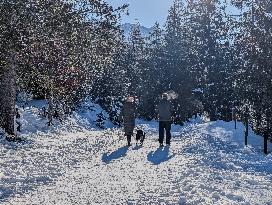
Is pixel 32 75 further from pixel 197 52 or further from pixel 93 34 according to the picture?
pixel 197 52

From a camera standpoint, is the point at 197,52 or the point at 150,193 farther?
the point at 197,52

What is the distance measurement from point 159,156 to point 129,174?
4004mm

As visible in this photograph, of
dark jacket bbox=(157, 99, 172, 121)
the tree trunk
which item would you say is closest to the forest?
the tree trunk

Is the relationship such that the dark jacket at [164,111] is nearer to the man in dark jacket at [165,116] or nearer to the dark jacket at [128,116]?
the man in dark jacket at [165,116]

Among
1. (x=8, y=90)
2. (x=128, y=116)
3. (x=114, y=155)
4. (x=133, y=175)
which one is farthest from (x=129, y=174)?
(x=8, y=90)

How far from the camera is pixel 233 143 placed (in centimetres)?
2175

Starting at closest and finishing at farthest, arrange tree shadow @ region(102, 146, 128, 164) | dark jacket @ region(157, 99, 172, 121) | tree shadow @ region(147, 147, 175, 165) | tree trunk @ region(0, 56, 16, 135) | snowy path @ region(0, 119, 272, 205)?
snowy path @ region(0, 119, 272, 205), tree shadow @ region(147, 147, 175, 165), tree shadow @ region(102, 146, 128, 164), tree trunk @ region(0, 56, 16, 135), dark jacket @ region(157, 99, 172, 121)

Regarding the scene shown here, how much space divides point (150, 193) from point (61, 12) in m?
7.77

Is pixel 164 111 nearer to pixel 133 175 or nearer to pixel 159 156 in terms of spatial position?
pixel 159 156

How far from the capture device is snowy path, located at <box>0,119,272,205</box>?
9898mm

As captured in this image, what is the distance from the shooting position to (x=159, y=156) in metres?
16.8

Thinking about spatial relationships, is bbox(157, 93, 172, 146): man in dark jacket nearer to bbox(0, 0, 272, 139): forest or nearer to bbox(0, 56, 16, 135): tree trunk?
bbox(0, 0, 272, 139): forest

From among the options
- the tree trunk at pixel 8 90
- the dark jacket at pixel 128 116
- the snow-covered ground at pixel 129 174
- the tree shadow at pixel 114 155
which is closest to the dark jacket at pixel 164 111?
the snow-covered ground at pixel 129 174

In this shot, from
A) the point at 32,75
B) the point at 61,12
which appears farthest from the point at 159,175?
the point at 32,75
